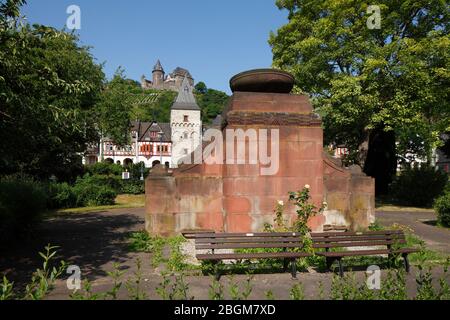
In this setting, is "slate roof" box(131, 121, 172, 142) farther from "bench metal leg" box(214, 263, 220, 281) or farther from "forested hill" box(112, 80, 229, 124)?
"bench metal leg" box(214, 263, 220, 281)

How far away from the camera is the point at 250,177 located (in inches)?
354

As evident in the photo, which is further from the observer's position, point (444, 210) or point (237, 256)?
point (444, 210)

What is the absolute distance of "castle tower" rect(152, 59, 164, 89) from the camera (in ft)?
530

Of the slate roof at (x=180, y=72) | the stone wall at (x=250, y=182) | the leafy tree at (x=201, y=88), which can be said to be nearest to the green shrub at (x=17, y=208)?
the stone wall at (x=250, y=182)

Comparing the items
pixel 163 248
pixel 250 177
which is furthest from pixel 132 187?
pixel 250 177

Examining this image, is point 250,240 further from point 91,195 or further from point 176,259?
point 91,195

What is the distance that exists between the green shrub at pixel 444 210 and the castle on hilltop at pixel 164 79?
15035 centimetres

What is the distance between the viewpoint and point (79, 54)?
26.1 m

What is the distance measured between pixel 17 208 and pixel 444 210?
581 inches

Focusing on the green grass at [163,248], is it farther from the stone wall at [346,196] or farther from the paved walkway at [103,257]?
the stone wall at [346,196]

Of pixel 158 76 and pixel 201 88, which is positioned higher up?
pixel 158 76

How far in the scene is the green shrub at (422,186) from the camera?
72.8 feet
